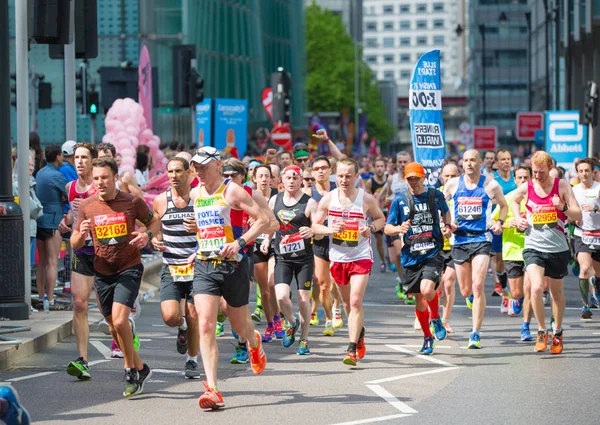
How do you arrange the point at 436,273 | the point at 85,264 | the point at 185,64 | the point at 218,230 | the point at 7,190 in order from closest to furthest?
the point at 218,230 < the point at 85,264 < the point at 436,273 < the point at 7,190 < the point at 185,64

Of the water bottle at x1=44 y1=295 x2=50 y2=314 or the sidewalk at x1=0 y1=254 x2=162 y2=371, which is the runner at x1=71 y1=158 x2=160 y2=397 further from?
the water bottle at x1=44 y1=295 x2=50 y2=314

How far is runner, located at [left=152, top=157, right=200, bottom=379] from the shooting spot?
35.4 ft

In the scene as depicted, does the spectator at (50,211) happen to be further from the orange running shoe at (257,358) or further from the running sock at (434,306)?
the orange running shoe at (257,358)

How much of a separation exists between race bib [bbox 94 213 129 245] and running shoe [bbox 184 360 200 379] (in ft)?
4.61

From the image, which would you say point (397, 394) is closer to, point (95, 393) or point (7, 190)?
point (95, 393)

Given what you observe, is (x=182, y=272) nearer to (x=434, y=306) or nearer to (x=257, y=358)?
(x=257, y=358)

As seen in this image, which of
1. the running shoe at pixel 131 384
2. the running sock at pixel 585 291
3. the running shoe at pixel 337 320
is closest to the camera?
the running shoe at pixel 131 384

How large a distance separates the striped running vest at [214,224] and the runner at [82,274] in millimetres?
1620

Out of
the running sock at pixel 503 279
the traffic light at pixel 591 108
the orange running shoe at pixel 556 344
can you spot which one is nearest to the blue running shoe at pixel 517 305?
the running sock at pixel 503 279

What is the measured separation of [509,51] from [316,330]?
139 m

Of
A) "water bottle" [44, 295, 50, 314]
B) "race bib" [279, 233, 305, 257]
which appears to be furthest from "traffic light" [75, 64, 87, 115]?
"race bib" [279, 233, 305, 257]

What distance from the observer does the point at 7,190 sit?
14.0m

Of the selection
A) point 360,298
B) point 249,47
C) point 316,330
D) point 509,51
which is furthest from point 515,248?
point 509,51

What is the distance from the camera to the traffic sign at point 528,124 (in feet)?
201
